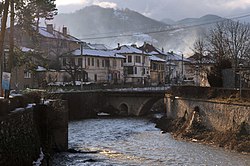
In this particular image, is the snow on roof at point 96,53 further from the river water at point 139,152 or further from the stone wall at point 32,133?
the stone wall at point 32,133

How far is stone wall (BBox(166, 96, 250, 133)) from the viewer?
107 feet

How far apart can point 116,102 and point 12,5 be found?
39.8 m

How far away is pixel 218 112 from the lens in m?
36.3

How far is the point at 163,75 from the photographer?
396 feet

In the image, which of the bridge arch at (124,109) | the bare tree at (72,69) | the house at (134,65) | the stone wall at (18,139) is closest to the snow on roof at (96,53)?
the bare tree at (72,69)

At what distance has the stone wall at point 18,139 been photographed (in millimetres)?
15280

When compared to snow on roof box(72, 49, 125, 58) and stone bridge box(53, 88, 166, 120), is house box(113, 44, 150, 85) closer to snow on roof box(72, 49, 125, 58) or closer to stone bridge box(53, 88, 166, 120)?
snow on roof box(72, 49, 125, 58)

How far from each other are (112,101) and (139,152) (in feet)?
123

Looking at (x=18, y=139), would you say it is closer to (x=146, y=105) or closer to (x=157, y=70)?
(x=146, y=105)

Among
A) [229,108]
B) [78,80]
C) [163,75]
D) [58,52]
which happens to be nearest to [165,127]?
[229,108]

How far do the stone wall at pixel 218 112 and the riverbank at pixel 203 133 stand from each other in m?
0.55

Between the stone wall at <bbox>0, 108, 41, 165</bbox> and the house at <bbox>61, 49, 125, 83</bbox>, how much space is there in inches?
2113

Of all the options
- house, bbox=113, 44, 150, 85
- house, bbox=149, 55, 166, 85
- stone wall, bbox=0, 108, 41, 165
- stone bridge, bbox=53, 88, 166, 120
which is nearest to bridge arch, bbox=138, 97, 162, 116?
stone bridge, bbox=53, 88, 166, 120

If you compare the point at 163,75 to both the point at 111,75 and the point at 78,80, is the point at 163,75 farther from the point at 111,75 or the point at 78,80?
the point at 78,80
